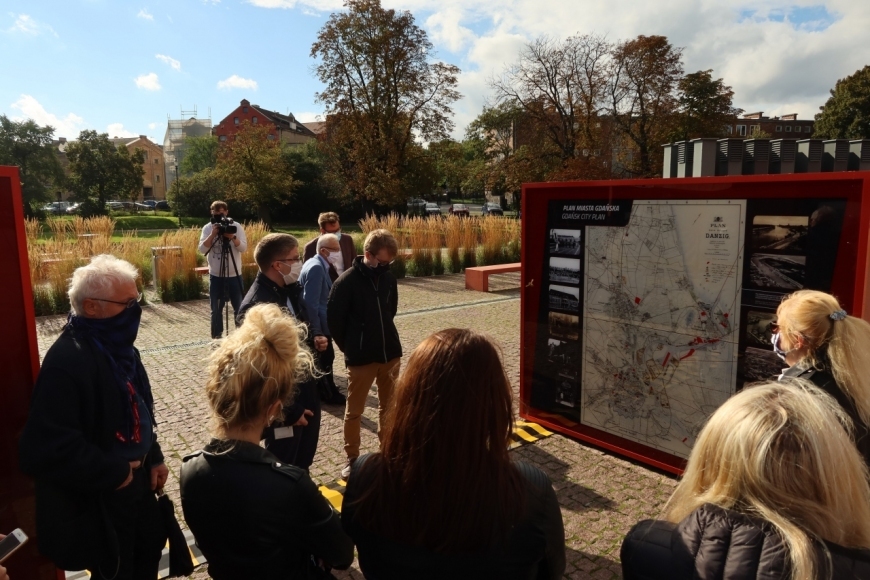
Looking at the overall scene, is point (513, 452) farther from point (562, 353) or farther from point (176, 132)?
point (176, 132)

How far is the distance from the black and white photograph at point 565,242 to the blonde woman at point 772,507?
345 centimetres

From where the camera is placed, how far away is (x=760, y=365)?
152 inches

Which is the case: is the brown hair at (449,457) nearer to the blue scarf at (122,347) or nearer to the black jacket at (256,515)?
the black jacket at (256,515)

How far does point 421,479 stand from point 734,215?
3.21 metres

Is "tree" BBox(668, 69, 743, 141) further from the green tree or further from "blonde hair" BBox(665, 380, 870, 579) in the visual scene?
the green tree

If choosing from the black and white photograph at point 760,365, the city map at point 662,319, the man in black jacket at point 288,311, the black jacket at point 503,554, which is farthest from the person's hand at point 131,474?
the black and white photograph at point 760,365

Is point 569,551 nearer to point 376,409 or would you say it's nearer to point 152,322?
point 376,409

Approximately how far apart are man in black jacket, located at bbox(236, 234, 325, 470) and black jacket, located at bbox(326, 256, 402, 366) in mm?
309

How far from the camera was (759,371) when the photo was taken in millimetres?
3875

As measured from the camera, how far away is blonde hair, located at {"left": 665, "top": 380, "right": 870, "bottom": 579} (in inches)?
54.0

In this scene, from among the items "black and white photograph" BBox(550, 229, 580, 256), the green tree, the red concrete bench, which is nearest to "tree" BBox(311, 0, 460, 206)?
the red concrete bench

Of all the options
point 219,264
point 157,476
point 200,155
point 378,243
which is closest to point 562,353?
point 378,243

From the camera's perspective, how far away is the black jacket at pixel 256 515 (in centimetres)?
181

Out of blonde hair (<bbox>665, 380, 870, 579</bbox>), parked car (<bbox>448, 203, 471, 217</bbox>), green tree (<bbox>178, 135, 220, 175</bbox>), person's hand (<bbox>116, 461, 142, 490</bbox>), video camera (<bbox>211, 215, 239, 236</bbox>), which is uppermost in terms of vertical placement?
green tree (<bbox>178, 135, 220, 175</bbox>)
